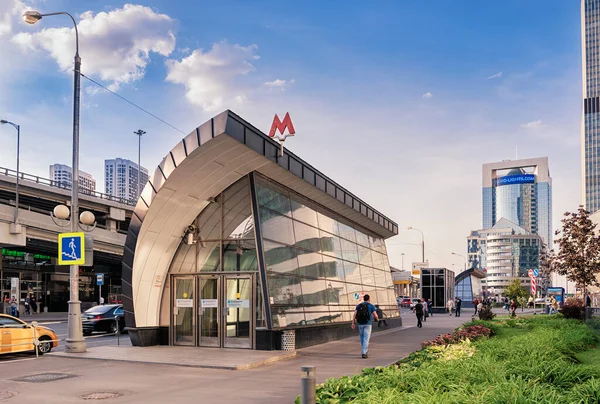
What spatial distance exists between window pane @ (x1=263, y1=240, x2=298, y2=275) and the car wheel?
7177 mm

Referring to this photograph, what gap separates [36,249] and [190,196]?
152ft

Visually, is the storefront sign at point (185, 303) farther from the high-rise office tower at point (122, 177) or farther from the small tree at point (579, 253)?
the high-rise office tower at point (122, 177)

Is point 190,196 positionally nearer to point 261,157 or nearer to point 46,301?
point 261,157

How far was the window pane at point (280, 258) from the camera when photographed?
1955 cm

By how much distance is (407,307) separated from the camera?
88.1 meters

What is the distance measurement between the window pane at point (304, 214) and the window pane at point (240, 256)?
354 cm

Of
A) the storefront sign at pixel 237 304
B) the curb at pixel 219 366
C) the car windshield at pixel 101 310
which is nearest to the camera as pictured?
the curb at pixel 219 366

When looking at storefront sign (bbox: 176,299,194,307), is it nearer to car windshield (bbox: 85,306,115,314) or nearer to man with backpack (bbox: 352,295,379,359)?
man with backpack (bbox: 352,295,379,359)

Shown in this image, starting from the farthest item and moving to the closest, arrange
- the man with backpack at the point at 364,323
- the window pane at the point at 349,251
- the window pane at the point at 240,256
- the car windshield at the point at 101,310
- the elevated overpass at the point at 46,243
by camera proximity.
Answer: the elevated overpass at the point at 46,243 < the window pane at the point at 349,251 < the car windshield at the point at 101,310 < the window pane at the point at 240,256 < the man with backpack at the point at 364,323

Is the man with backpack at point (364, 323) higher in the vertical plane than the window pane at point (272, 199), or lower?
lower

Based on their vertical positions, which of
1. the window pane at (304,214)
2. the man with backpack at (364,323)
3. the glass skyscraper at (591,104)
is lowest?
the man with backpack at (364,323)

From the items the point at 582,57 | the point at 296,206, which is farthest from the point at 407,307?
the point at 582,57

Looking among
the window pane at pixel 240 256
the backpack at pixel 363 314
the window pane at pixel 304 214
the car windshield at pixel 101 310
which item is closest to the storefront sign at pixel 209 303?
the window pane at pixel 240 256

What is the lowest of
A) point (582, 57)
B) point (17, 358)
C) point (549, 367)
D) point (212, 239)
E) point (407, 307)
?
point (407, 307)
